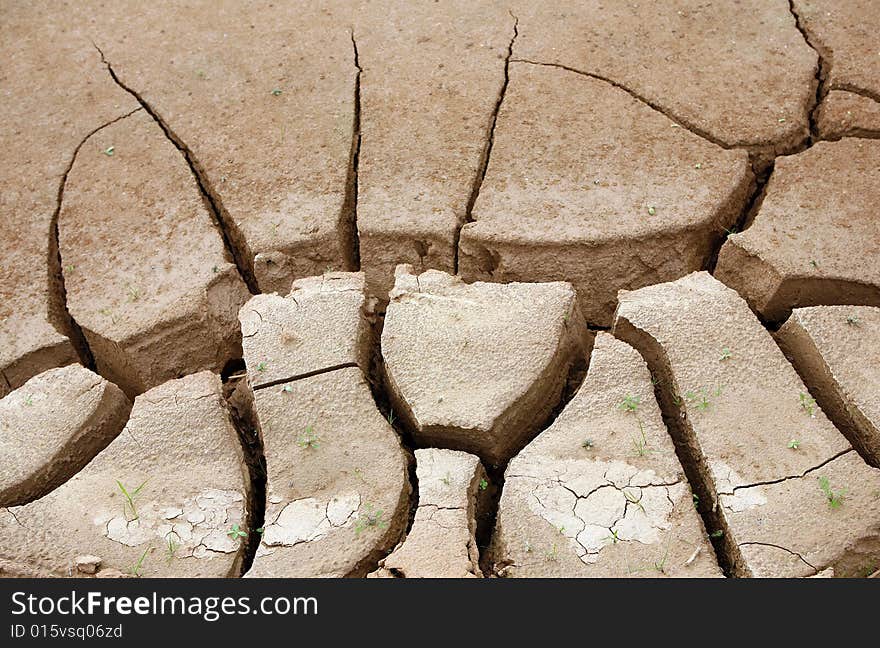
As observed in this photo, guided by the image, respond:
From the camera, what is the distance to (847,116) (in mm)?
2990

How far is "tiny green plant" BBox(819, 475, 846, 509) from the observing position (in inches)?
79.0

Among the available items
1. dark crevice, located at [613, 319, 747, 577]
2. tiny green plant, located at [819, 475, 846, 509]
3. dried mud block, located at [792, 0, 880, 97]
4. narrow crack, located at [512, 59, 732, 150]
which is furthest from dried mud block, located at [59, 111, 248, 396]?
dried mud block, located at [792, 0, 880, 97]

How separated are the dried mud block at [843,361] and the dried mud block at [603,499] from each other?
0.40 meters

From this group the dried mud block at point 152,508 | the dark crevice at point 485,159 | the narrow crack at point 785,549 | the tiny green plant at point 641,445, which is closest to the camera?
the narrow crack at point 785,549

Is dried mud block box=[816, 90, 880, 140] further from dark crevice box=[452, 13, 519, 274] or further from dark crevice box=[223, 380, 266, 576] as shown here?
dark crevice box=[223, 380, 266, 576]

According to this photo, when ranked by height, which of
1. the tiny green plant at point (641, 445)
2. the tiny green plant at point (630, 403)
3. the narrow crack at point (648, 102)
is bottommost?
the tiny green plant at point (641, 445)

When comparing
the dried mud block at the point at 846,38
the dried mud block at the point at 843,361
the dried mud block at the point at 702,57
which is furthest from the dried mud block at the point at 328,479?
the dried mud block at the point at 846,38

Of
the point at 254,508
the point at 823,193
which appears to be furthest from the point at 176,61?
the point at 823,193

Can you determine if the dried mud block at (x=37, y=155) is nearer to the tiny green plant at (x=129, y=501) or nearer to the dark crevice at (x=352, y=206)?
the tiny green plant at (x=129, y=501)

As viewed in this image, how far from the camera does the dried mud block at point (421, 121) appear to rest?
275 cm

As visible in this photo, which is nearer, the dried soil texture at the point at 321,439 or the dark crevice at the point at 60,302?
the dried soil texture at the point at 321,439

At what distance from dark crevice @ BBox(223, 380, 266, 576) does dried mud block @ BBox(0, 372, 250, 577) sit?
0.03m

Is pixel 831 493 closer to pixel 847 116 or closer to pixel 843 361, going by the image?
pixel 843 361

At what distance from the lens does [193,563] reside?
2.01 meters
